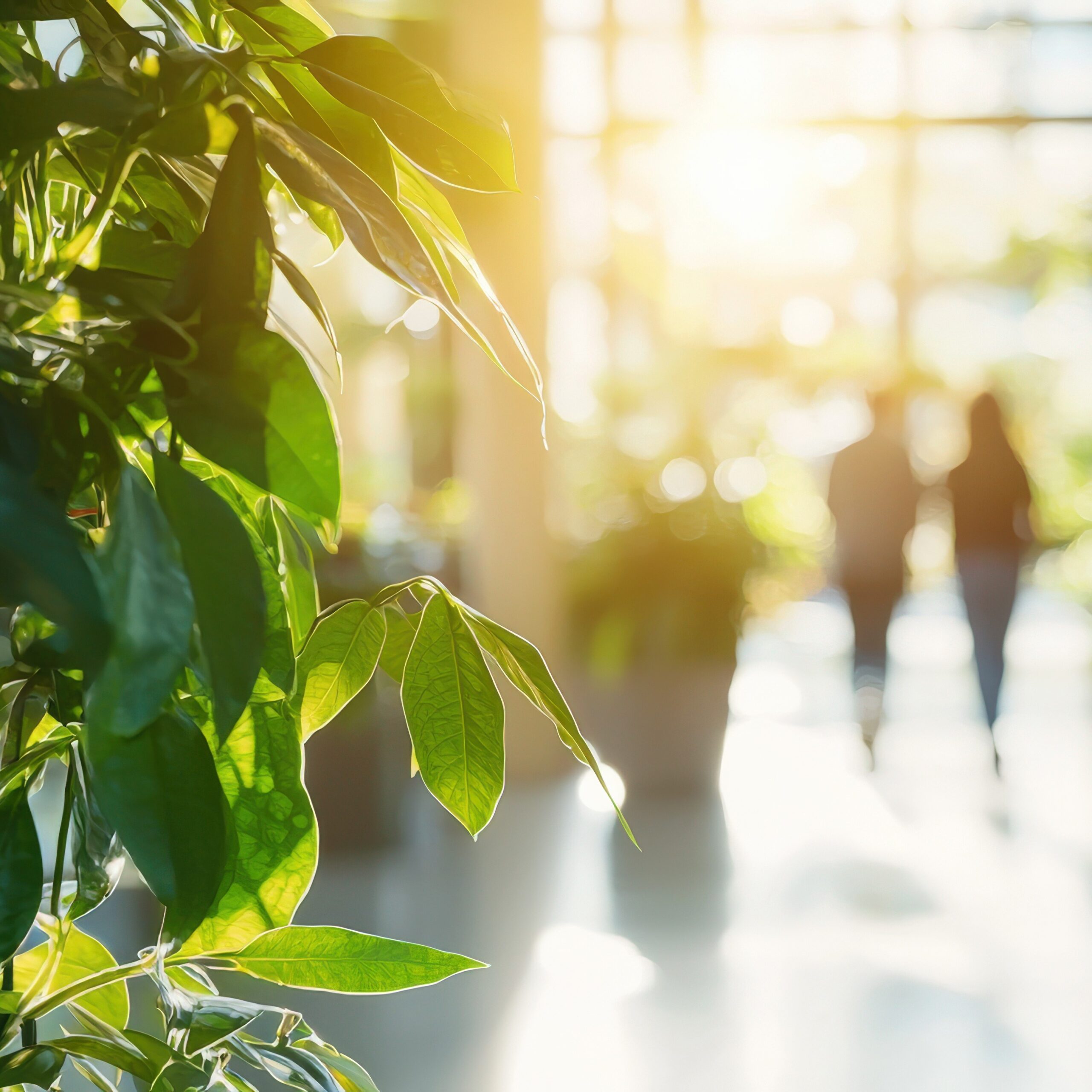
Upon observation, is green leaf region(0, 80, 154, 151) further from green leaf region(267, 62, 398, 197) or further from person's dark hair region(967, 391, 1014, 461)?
person's dark hair region(967, 391, 1014, 461)

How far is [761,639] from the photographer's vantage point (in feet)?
22.7

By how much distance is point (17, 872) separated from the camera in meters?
0.37

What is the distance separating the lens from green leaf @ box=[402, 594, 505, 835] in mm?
464

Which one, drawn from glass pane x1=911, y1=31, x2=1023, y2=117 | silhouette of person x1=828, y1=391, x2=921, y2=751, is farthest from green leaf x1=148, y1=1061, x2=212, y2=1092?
glass pane x1=911, y1=31, x2=1023, y2=117

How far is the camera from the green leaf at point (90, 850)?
0.42 meters

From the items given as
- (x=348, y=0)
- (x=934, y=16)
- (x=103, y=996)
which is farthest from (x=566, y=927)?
(x=934, y=16)

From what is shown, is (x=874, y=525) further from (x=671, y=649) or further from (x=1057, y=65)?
(x=1057, y=65)

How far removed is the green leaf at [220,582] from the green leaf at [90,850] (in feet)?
0.53

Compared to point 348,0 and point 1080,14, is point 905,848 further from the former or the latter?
point 1080,14

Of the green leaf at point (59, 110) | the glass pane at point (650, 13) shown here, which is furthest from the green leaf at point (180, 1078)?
the glass pane at point (650, 13)

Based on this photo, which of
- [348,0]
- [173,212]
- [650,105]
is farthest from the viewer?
[650,105]

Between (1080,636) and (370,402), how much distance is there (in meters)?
5.02

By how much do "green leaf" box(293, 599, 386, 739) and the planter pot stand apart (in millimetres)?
2826

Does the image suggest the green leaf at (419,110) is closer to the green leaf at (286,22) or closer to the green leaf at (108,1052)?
the green leaf at (286,22)
